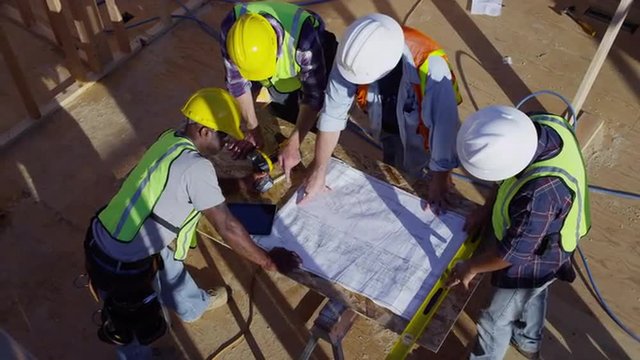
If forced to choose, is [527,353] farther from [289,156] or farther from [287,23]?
[287,23]

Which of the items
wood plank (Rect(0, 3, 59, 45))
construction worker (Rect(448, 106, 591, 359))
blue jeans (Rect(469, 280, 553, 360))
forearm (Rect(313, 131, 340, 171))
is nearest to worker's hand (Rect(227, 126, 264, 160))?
forearm (Rect(313, 131, 340, 171))

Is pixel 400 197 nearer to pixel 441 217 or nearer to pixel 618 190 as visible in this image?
pixel 441 217

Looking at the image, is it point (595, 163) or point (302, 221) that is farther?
point (595, 163)

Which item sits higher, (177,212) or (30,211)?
(177,212)

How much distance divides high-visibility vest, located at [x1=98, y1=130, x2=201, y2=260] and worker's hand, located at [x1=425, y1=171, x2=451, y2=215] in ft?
4.78

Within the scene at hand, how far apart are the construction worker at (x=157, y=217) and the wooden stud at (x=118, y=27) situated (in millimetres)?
3247

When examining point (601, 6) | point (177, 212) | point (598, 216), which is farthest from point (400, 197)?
point (601, 6)

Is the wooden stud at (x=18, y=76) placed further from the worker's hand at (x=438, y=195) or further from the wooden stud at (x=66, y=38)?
the worker's hand at (x=438, y=195)

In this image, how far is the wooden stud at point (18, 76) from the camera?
557 cm

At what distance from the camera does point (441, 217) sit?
4043 millimetres

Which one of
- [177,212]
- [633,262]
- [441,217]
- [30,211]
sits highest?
[177,212]

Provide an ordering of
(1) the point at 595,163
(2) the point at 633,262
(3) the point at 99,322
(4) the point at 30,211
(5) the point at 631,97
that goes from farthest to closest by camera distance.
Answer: (5) the point at 631,97, (1) the point at 595,163, (4) the point at 30,211, (2) the point at 633,262, (3) the point at 99,322

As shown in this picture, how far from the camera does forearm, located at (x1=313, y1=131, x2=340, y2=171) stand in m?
4.11

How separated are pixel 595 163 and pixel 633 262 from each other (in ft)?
3.50
